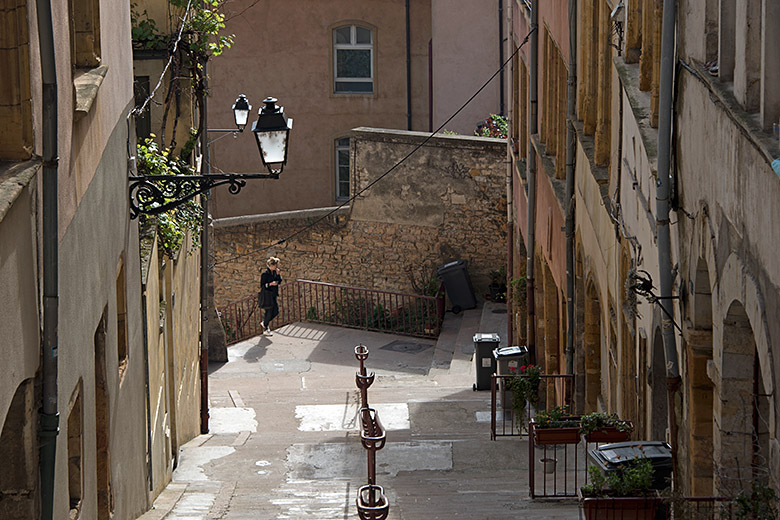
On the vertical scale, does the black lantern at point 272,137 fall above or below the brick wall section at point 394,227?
above

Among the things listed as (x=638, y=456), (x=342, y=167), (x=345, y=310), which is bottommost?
(x=345, y=310)

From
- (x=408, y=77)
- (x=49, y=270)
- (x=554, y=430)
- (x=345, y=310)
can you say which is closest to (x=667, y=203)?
(x=554, y=430)

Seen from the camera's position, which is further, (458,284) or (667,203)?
(458,284)

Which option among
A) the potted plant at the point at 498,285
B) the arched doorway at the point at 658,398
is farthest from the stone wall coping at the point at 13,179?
the potted plant at the point at 498,285

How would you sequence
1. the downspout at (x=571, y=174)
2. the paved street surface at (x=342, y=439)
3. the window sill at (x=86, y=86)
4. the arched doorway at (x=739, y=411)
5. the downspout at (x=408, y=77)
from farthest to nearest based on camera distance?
the downspout at (x=408, y=77) → the downspout at (x=571, y=174) → the paved street surface at (x=342, y=439) → the window sill at (x=86, y=86) → the arched doorway at (x=739, y=411)

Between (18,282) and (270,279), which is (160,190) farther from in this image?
(270,279)

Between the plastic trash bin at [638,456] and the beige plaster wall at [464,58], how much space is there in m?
21.6

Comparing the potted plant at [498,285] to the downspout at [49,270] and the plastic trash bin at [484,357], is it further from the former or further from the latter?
the downspout at [49,270]

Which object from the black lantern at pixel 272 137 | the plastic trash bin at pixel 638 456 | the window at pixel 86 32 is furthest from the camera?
the black lantern at pixel 272 137

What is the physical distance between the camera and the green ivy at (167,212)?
1070cm

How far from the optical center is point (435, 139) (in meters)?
22.5

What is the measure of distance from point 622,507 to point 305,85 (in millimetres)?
23719

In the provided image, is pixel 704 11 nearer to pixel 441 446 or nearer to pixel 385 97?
pixel 441 446

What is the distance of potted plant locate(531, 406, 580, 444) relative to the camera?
31.1ft
